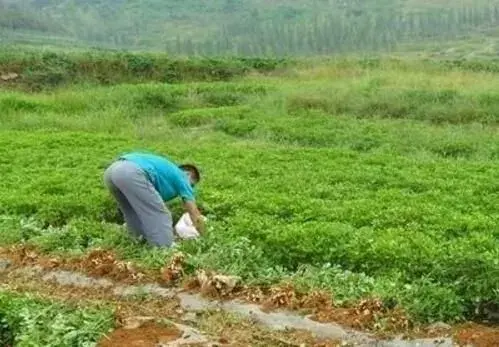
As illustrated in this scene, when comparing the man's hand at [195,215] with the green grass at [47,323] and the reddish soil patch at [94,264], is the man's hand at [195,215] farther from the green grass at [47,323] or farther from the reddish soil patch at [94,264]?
the green grass at [47,323]

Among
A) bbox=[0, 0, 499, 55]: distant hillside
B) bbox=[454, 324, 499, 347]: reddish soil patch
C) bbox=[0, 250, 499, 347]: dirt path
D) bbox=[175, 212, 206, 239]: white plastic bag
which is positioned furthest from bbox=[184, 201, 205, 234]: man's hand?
bbox=[0, 0, 499, 55]: distant hillside

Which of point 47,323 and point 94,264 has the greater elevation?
point 47,323

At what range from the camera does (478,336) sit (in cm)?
948

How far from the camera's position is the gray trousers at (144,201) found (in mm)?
13141

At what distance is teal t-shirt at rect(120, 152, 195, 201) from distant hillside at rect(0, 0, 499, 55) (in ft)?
305

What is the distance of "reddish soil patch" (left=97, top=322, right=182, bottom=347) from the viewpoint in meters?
9.51

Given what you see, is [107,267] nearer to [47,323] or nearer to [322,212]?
[47,323]

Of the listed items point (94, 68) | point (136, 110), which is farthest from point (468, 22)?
point (136, 110)

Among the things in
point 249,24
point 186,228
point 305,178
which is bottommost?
point 249,24

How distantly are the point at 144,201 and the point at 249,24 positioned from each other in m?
137

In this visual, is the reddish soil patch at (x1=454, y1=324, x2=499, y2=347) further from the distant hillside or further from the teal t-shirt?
the distant hillside

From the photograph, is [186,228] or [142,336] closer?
[142,336]

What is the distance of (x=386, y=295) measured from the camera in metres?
10.6

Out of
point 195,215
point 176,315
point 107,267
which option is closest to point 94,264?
point 107,267
